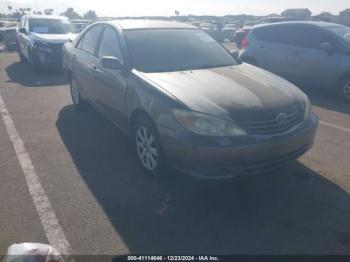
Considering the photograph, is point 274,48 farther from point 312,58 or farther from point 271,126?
point 271,126

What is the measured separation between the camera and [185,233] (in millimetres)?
3170

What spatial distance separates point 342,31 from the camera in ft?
25.5

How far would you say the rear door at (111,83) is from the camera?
14.4ft

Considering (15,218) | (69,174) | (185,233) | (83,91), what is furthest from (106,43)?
(185,233)

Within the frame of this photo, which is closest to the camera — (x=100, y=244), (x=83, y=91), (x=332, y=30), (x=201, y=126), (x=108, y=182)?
(x=100, y=244)

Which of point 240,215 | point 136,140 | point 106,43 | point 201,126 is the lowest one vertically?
point 240,215

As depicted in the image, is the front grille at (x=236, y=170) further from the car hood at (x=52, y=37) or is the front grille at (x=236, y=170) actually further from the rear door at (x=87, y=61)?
the car hood at (x=52, y=37)

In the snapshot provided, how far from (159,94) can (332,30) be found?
18.9ft

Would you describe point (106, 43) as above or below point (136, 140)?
above

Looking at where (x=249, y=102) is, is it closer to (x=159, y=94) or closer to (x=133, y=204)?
(x=159, y=94)

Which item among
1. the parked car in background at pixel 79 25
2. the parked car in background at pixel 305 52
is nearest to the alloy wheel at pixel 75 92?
the parked car in background at pixel 305 52

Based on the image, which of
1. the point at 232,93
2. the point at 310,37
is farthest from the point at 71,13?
the point at 232,93

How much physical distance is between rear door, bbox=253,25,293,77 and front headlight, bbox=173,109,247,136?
560 centimetres

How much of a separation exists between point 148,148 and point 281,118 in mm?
1507
